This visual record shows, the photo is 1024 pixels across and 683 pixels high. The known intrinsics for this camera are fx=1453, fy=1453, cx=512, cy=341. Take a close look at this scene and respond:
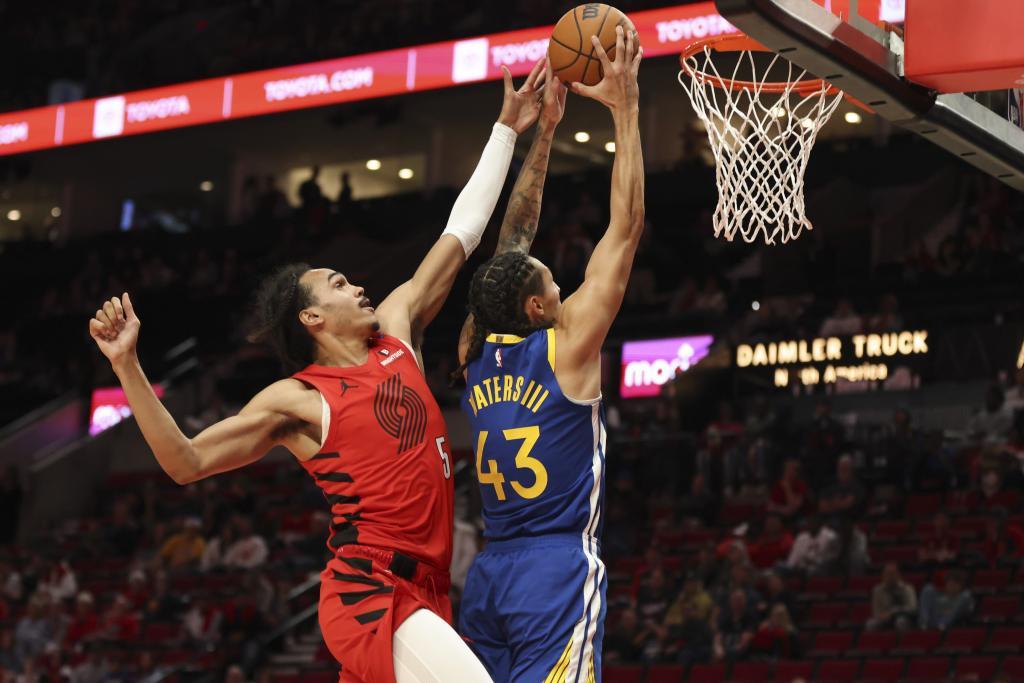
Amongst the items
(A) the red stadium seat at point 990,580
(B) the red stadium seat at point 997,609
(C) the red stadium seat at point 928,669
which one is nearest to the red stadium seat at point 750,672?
(C) the red stadium seat at point 928,669

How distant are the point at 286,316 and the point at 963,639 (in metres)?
6.93

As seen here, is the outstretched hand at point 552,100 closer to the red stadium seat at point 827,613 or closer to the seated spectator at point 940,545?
the red stadium seat at point 827,613

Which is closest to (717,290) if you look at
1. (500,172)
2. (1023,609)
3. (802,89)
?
(1023,609)

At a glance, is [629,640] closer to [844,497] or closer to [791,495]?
[791,495]

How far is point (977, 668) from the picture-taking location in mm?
9438

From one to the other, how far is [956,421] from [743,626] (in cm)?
350

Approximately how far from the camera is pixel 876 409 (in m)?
13.5

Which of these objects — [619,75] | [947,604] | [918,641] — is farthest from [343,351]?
[947,604]

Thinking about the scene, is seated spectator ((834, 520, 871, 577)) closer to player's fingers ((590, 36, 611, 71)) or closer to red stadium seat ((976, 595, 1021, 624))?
red stadium seat ((976, 595, 1021, 624))

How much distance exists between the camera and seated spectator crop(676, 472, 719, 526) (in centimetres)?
1289

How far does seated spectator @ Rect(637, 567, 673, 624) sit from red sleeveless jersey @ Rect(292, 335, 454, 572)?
7.18m

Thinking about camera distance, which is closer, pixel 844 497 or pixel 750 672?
pixel 750 672

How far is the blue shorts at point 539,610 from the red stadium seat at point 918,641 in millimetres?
6319

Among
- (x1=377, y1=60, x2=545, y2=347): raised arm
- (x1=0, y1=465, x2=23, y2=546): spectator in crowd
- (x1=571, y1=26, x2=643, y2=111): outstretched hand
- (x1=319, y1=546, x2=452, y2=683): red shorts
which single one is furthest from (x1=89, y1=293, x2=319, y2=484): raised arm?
(x1=0, y1=465, x2=23, y2=546): spectator in crowd
